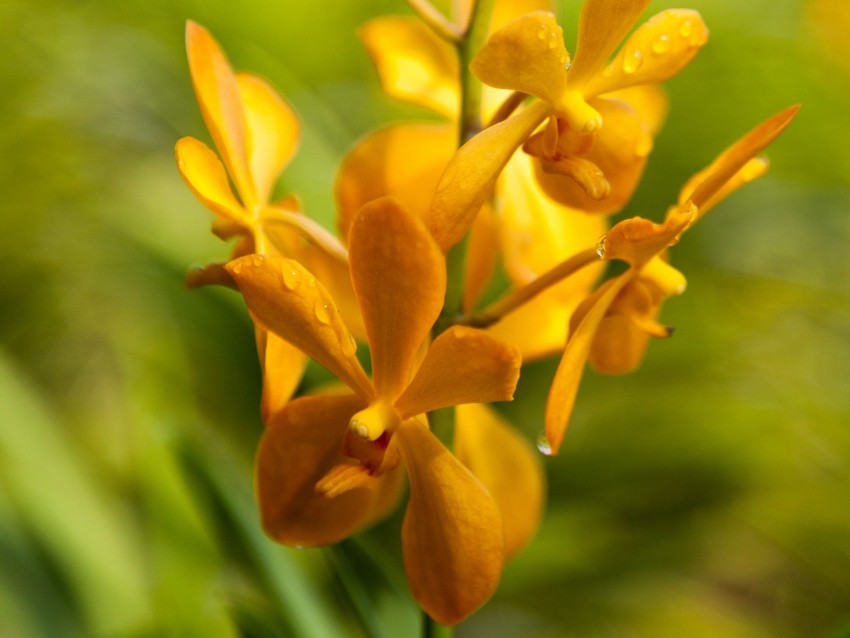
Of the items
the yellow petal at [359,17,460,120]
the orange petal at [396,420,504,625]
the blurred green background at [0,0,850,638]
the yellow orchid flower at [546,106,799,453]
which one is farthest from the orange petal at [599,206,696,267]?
the blurred green background at [0,0,850,638]

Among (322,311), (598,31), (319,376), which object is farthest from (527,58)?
(319,376)

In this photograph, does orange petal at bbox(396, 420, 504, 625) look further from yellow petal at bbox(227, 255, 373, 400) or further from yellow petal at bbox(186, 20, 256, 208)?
yellow petal at bbox(186, 20, 256, 208)

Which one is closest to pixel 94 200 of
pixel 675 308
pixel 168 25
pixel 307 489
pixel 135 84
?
pixel 135 84

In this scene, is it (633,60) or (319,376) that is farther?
(319,376)

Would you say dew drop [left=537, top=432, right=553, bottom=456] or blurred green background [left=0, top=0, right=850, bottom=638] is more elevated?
dew drop [left=537, top=432, right=553, bottom=456]

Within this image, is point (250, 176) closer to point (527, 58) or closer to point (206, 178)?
point (206, 178)

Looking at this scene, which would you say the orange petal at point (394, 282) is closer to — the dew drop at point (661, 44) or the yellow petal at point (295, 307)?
the yellow petal at point (295, 307)
